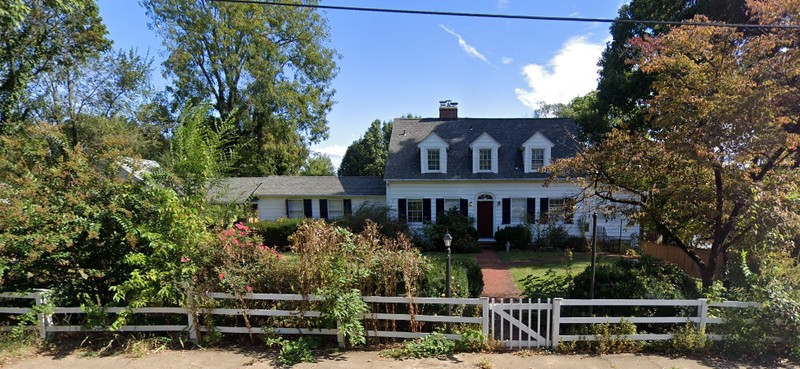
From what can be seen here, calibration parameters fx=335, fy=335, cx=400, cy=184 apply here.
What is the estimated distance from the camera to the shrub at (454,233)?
15.2 m

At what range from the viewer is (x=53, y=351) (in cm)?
525

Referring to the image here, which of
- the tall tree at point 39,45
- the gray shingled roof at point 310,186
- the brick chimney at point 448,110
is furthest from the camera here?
the brick chimney at point 448,110

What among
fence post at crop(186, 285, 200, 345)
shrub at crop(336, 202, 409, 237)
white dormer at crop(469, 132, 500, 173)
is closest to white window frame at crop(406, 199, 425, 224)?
shrub at crop(336, 202, 409, 237)

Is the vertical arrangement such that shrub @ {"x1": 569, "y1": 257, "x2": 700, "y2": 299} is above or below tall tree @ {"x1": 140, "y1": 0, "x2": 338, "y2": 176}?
below

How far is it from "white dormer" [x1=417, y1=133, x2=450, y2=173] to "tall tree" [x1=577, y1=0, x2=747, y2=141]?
7379mm

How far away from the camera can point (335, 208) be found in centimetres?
1848

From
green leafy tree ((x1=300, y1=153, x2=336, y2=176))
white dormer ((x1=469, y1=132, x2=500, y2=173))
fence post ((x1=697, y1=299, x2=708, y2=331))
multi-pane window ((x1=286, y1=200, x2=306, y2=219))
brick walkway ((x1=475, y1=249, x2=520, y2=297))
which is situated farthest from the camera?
green leafy tree ((x1=300, y1=153, x2=336, y2=176))

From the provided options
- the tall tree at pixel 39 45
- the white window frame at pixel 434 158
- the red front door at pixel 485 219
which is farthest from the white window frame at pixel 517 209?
the tall tree at pixel 39 45

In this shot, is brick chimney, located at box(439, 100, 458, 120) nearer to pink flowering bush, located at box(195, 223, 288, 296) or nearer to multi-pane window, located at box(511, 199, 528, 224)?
multi-pane window, located at box(511, 199, 528, 224)

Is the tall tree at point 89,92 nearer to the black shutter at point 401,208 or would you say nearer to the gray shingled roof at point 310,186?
the gray shingled roof at point 310,186

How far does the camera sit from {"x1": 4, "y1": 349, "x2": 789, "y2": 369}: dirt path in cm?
477

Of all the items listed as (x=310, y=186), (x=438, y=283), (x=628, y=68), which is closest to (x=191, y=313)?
(x=438, y=283)

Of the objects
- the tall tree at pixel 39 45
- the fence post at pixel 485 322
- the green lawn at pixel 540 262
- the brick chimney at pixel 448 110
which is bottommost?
the green lawn at pixel 540 262

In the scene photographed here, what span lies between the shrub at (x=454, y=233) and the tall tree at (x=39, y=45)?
16.7 meters
